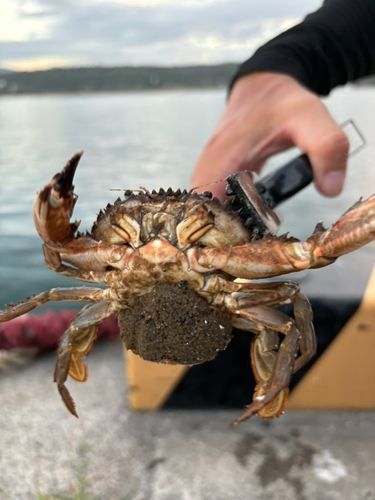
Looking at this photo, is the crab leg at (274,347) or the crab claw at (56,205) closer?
the crab claw at (56,205)

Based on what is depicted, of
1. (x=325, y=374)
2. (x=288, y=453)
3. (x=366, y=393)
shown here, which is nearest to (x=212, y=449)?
(x=288, y=453)

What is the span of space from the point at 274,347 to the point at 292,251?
A: 1.61ft

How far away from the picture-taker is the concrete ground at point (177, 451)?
395 cm

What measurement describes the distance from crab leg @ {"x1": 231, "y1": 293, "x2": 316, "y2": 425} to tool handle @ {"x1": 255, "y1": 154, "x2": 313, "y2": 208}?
63 centimetres

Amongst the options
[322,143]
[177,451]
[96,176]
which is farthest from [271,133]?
[96,176]

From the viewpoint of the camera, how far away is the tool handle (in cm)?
219

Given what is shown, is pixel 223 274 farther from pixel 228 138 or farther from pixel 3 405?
pixel 3 405

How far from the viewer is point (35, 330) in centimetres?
546

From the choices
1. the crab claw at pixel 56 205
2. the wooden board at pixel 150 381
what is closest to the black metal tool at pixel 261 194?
the crab claw at pixel 56 205

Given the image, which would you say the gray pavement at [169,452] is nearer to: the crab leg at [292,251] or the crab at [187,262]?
the crab at [187,262]

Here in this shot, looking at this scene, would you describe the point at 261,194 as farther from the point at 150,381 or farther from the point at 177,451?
the point at 177,451

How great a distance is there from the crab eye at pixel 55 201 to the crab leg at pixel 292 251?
0.42 m

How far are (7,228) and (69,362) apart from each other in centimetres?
606

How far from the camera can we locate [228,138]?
9.53 feet
